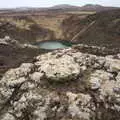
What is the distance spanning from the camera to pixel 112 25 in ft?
247

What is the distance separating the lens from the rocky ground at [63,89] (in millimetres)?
20594

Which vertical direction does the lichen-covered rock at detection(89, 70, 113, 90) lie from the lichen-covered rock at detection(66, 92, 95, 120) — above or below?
above

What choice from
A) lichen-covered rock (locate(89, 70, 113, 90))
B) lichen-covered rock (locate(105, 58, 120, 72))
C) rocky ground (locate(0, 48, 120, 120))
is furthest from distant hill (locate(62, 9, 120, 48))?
lichen-covered rock (locate(89, 70, 113, 90))

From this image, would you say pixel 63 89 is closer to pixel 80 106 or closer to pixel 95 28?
pixel 80 106

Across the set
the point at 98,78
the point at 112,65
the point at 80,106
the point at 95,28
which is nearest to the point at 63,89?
the point at 80,106

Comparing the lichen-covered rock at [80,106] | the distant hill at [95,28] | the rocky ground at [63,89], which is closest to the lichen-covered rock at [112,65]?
the rocky ground at [63,89]

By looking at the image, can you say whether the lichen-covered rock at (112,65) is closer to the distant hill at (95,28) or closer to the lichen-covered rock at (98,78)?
the lichen-covered rock at (98,78)

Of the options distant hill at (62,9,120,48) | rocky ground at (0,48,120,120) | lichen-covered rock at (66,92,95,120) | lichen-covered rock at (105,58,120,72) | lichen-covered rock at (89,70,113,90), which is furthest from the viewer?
distant hill at (62,9,120,48)

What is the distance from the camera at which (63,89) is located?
73.9 feet

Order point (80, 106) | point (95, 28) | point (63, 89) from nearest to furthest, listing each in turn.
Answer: point (80, 106), point (63, 89), point (95, 28)

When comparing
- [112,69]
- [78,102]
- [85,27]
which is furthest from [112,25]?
[78,102]

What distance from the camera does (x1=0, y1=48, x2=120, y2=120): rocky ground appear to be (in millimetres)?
20594

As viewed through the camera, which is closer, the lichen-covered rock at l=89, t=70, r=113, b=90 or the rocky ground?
the rocky ground

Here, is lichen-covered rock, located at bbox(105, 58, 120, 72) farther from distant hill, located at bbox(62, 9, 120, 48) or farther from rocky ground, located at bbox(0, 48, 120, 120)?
distant hill, located at bbox(62, 9, 120, 48)
